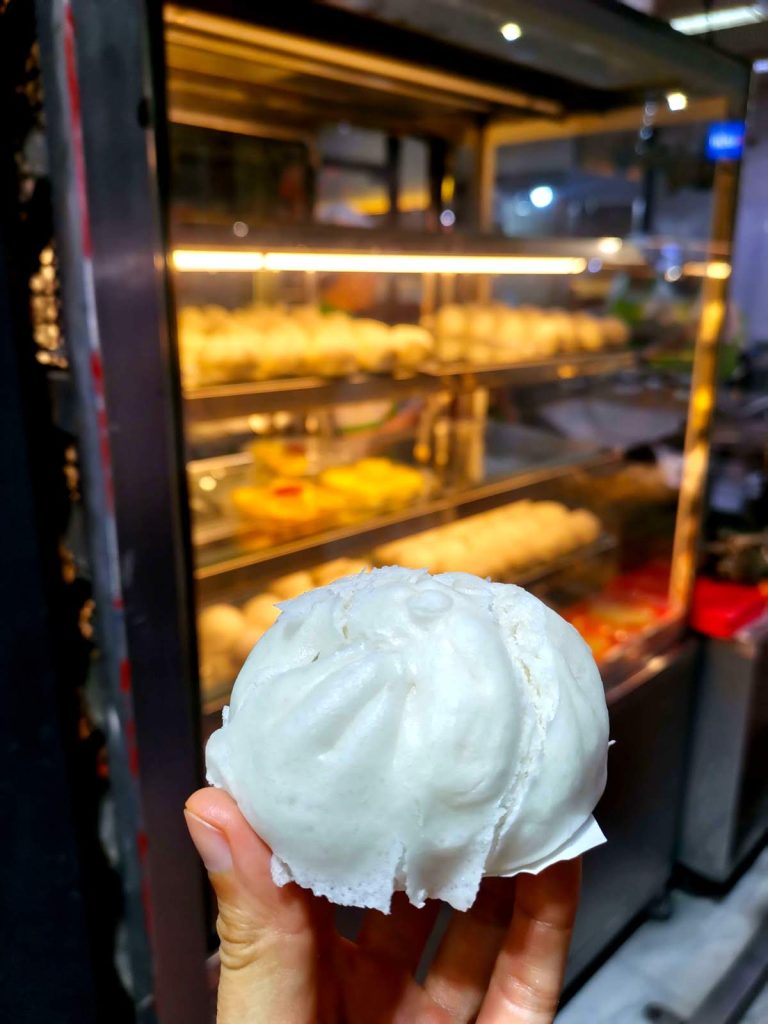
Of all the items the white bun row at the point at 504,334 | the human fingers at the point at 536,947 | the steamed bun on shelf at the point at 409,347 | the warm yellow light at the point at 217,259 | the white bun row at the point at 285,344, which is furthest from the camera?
the white bun row at the point at 504,334

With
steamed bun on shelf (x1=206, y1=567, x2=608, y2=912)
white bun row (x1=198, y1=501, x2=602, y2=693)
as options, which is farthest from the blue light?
steamed bun on shelf (x1=206, y1=567, x2=608, y2=912)

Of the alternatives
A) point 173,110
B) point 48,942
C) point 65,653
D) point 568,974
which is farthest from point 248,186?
point 568,974

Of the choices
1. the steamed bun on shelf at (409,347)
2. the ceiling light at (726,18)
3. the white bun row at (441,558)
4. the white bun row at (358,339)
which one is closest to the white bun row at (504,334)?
the white bun row at (358,339)

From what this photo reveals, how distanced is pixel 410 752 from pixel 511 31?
184 cm

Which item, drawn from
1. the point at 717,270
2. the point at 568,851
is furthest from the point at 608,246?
the point at 568,851

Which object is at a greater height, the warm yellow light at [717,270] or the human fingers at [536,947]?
the warm yellow light at [717,270]

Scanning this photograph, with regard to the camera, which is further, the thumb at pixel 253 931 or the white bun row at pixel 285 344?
the white bun row at pixel 285 344

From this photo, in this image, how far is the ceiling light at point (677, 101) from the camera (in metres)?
2.48

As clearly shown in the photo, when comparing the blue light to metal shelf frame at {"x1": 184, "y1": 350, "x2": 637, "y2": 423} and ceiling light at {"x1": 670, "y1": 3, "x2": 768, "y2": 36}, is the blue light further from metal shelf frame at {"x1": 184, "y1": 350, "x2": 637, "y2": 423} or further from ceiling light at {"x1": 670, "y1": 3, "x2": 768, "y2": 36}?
metal shelf frame at {"x1": 184, "y1": 350, "x2": 637, "y2": 423}

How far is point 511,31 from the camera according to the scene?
1.91m

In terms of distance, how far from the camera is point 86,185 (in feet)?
Answer: 4.07

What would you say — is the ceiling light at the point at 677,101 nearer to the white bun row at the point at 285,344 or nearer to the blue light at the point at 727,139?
the blue light at the point at 727,139

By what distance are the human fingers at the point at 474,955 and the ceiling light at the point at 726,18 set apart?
2.68 metres

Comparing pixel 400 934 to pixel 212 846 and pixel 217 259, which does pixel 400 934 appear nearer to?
pixel 212 846
